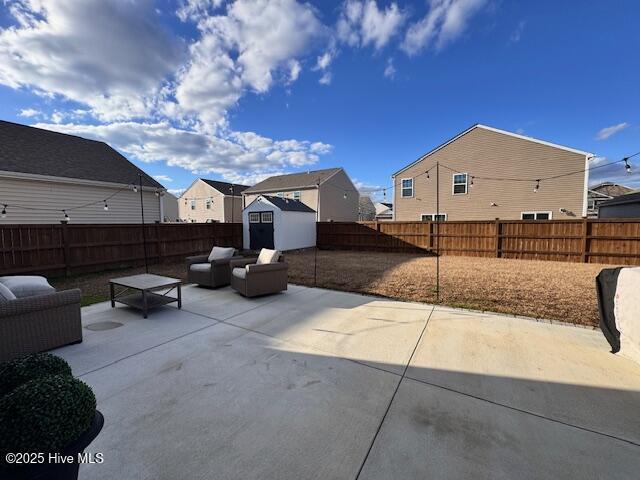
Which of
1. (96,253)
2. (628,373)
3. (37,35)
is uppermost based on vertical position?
(37,35)

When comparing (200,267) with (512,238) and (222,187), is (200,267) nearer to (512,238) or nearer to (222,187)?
(512,238)

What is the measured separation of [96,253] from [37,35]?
577cm

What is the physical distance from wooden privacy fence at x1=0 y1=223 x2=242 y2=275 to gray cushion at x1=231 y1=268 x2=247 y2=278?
5.97 meters

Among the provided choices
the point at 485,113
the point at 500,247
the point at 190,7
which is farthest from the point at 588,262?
the point at 190,7

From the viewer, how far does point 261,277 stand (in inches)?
212

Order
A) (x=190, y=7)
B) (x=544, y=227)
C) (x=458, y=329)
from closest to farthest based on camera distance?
(x=458, y=329), (x=190, y=7), (x=544, y=227)

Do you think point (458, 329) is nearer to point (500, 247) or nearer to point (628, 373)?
point (628, 373)

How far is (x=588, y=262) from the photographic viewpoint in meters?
9.80

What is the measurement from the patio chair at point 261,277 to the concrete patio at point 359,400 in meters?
1.31

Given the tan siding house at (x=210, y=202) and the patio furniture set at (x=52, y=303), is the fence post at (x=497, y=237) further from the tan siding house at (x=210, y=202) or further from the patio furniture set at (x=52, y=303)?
the tan siding house at (x=210, y=202)

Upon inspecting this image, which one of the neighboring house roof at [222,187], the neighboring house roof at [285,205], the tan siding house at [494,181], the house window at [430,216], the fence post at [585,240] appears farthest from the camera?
the neighboring house roof at [222,187]

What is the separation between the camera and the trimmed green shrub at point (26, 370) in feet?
4.49

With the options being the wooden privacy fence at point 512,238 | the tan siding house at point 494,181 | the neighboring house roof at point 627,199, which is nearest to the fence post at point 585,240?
the wooden privacy fence at point 512,238

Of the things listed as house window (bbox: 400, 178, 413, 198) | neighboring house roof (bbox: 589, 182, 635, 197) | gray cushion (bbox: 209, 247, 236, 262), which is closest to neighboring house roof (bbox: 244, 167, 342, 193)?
house window (bbox: 400, 178, 413, 198)
